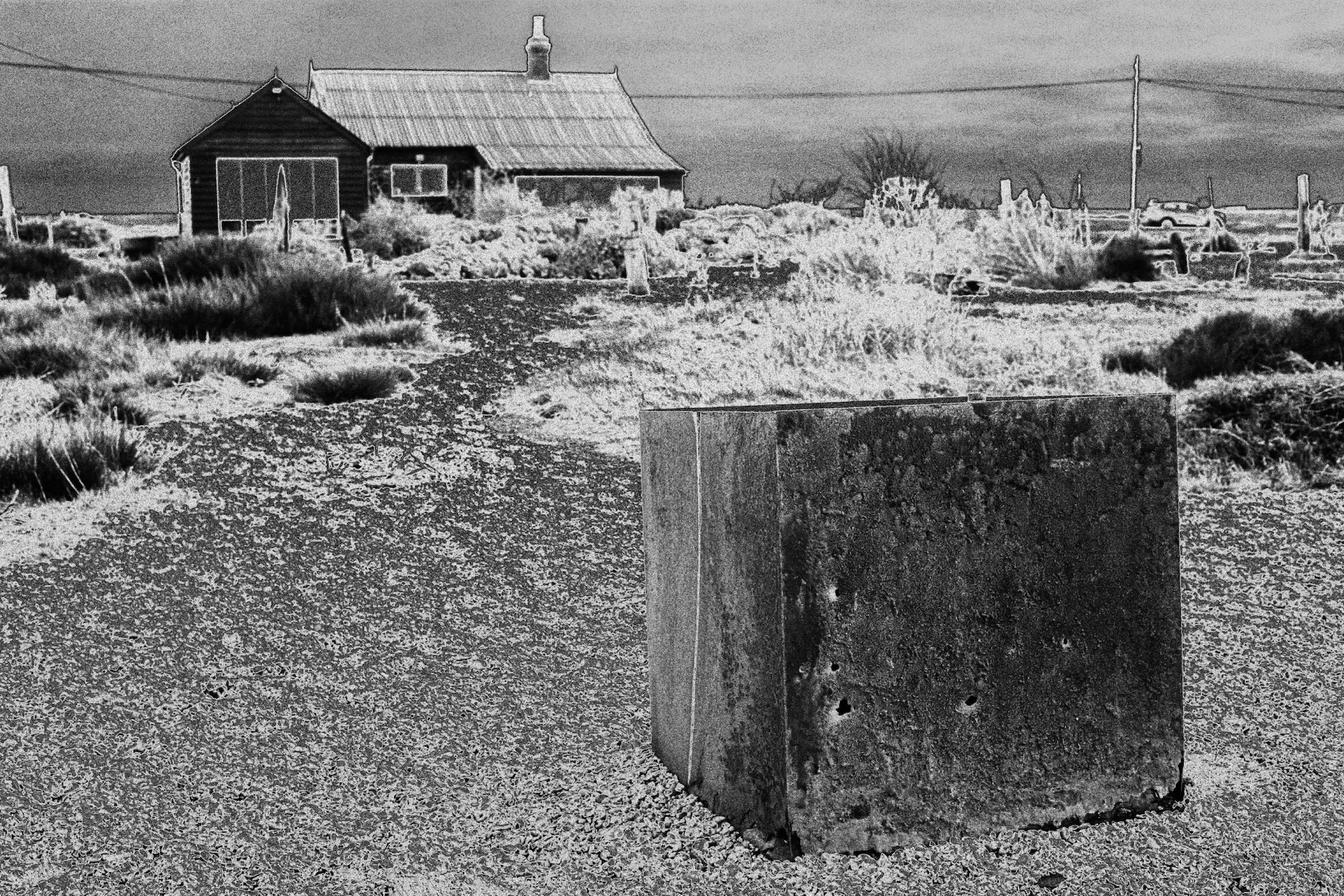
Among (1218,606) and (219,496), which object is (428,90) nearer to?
(219,496)

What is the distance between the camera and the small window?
3114 centimetres

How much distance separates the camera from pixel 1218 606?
4.53 meters

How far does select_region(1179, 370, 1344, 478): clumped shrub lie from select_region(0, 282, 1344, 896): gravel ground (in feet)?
2.07

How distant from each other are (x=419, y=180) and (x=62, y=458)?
26111 millimetres

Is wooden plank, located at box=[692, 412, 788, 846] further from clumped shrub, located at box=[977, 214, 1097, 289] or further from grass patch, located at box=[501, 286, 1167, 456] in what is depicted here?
clumped shrub, located at box=[977, 214, 1097, 289]

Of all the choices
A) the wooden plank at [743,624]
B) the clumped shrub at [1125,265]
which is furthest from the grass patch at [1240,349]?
the clumped shrub at [1125,265]

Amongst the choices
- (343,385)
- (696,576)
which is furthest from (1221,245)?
(696,576)

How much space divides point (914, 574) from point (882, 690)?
9.3 inches

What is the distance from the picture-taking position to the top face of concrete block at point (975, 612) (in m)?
2.65

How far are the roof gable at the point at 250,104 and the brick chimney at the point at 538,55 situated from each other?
8264mm

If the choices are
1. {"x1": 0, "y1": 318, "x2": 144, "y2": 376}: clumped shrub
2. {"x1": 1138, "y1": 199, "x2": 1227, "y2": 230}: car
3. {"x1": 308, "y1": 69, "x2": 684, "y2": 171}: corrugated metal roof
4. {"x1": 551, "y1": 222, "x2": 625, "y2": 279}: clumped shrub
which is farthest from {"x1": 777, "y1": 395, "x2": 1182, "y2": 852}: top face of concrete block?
{"x1": 1138, "y1": 199, "x2": 1227, "y2": 230}: car

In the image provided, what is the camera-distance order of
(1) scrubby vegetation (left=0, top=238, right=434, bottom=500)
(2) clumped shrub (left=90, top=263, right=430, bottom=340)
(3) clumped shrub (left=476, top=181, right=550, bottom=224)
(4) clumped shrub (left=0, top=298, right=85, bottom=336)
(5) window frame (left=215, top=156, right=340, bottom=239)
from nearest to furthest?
(1) scrubby vegetation (left=0, top=238, right=434, bottom=500) → (2) clumped shrub (left=90, top=263, right=430, bottom=340) → (4) clumped shrub (left=0, top=298, right=85, bottom=336) → (5) window frame (left=215, top=156, right=340, bottom=239) → (3) clumped shrub (left=476, top=181, right=550, bottom=224)

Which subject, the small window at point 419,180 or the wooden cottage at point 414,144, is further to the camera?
the small window at point 419,180

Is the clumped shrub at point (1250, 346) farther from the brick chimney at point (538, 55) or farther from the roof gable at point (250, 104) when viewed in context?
the brick chimney at point (538, 55)
